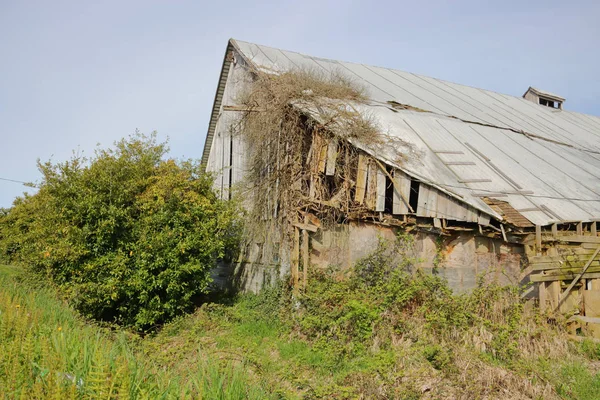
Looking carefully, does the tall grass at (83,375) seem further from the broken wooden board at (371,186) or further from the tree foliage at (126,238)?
the broken wooden board at (371,186)

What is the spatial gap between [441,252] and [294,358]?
388cm

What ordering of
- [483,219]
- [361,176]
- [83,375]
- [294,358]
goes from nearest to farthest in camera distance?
[83,375]
[294,358]
[483,219]
[361,176]

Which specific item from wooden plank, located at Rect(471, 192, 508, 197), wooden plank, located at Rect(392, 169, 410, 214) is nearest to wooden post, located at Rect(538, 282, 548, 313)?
wooden plank, located at Rect(471, 192, 508, 197)

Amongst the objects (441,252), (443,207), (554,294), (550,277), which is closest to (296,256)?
(441,252)

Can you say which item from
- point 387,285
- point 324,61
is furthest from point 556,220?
point 324,61

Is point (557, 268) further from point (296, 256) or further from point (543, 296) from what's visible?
point (296, 256)

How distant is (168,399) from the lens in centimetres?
424

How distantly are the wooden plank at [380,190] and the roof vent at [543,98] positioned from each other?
1860cm

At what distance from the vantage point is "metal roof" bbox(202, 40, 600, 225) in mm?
10016

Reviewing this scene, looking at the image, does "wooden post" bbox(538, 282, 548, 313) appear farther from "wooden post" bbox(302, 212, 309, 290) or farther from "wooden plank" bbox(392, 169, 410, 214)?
"wooden post" bbox(302, 212, 309, 290)

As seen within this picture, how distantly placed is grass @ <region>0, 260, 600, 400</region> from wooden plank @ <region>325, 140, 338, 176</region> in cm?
247

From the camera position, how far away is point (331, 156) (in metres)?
10.3

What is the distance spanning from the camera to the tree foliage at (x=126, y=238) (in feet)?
32.2

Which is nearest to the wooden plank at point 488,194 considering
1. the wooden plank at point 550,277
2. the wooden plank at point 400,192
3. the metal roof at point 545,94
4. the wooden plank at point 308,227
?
the wooden plank at point 400,192
